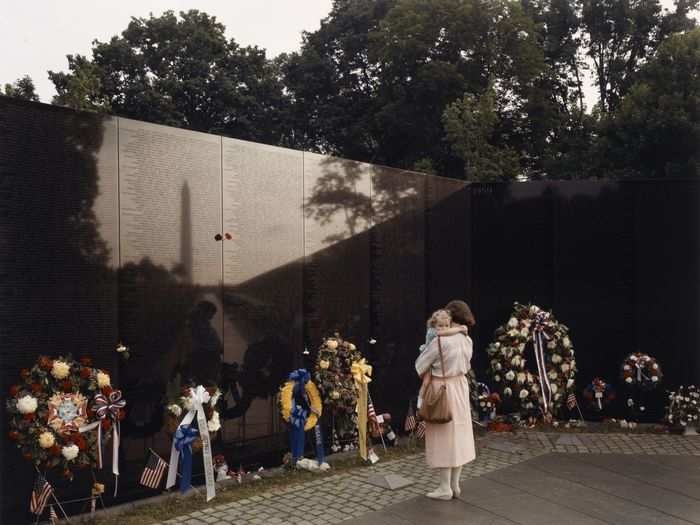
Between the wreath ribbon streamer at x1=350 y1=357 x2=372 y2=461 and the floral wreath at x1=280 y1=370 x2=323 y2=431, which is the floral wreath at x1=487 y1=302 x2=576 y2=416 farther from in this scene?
the floral wreath at x1=280 y1=370 x2=323 y2=431

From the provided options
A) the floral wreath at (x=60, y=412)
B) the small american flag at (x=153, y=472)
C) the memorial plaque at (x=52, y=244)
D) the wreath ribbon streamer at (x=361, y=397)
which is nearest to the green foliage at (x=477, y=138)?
the wreath ribbon streamer at (x=361, y=397)

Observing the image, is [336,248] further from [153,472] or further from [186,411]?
[153,472]

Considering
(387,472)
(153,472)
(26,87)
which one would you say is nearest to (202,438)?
(153,472)

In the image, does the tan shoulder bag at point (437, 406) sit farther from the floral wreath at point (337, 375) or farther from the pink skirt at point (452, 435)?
the floral wreath at point (337, 375)

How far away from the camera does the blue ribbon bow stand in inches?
251

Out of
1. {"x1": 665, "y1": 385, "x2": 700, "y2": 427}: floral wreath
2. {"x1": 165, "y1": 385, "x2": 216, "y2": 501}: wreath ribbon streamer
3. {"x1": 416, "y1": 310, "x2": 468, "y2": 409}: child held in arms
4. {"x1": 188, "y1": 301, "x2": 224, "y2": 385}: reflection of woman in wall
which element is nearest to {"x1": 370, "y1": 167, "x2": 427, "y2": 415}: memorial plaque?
{"x1": 188, "y1": 301, "x2": 224, "y2": 385}: reflection of woman in wall

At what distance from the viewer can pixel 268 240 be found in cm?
763

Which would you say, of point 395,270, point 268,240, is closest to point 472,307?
point 395,270

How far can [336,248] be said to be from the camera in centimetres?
847

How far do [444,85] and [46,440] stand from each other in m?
27.9

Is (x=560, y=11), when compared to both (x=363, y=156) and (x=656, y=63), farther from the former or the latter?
(x=363, y=156)

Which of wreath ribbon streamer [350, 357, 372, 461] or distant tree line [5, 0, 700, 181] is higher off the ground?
distant tree line [5, 0, 700, 181]

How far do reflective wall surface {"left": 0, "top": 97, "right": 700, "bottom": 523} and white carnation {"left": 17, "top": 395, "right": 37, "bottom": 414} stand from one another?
42 cm

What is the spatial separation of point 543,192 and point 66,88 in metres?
27.8
